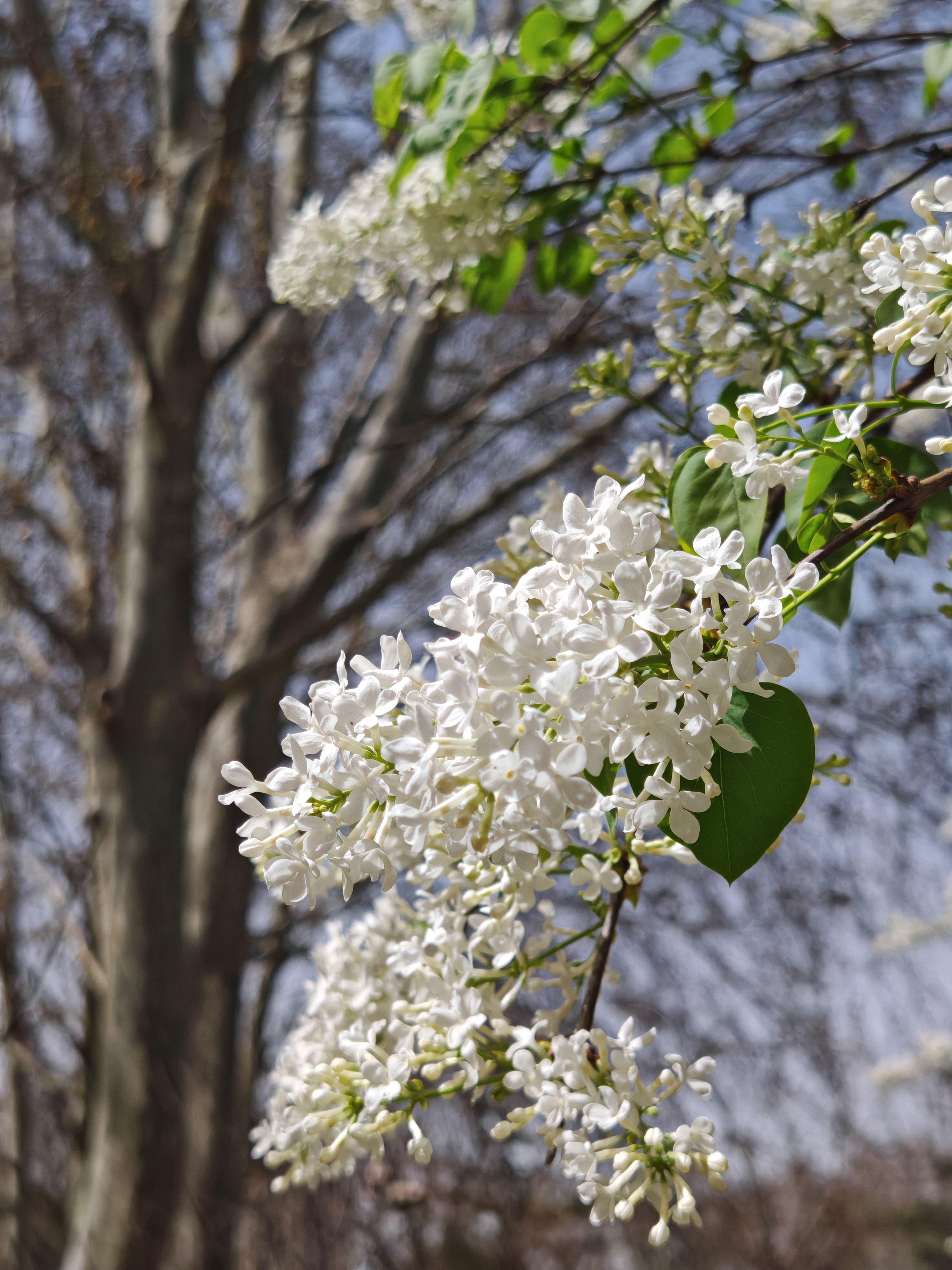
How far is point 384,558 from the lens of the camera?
4.96 metres

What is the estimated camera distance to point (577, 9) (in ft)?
3.82

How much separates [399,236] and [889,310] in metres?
0.80

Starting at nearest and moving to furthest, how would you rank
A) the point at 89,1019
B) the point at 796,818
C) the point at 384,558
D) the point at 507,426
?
the point at 796,818 < the point at 507,426 < the point at 89,1019 < the point at 384,558

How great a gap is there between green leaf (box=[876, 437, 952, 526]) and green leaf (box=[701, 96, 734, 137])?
72cm

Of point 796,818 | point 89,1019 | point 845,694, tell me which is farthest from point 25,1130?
point 796,818

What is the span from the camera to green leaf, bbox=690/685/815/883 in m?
0.56

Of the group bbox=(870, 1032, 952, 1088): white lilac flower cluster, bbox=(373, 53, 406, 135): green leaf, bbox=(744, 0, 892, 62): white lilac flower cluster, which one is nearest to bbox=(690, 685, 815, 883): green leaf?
bbox=(373, 53, 406, 135): green leaf

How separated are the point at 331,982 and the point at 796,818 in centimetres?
50

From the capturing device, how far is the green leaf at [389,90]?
142 centimetres

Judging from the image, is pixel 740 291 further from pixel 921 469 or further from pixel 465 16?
pixel 465 16

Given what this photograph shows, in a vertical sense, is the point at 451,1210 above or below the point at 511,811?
below

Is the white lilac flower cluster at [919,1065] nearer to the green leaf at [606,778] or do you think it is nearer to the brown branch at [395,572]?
the brown branch at [395,572]

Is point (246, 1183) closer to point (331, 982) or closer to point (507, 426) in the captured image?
point (507, 426)

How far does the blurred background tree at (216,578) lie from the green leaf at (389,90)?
367 millimetres
